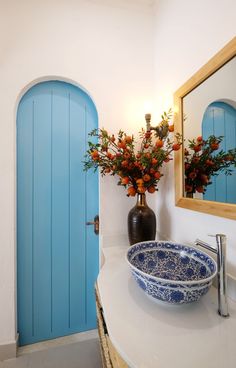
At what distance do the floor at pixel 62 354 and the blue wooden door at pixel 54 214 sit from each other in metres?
0.05

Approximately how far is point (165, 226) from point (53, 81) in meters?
1.40

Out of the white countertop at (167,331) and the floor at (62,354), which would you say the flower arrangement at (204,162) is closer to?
the white countertop at (167,331)

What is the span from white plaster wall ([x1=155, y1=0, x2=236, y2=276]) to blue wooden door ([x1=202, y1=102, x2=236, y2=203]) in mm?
113

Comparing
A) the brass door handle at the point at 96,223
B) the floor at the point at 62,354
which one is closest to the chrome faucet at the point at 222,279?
the brass door handle at the point at 96,223

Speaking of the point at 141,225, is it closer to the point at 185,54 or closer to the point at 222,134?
the point at 222,134

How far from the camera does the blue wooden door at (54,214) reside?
4.51ft

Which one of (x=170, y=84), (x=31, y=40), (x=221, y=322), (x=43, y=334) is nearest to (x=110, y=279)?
(x=221, y=322)

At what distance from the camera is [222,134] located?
821 millimetres

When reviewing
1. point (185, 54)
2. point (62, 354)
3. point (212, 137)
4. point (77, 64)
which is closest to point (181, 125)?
point (212, 137)

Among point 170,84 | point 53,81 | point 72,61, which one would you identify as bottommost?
point 170,84

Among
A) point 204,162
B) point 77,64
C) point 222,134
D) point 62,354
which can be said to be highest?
point 77,64

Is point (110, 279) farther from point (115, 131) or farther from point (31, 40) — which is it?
point (31, 40)

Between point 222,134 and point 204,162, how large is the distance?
0.16 metres

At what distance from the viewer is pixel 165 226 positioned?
1.35 metres
